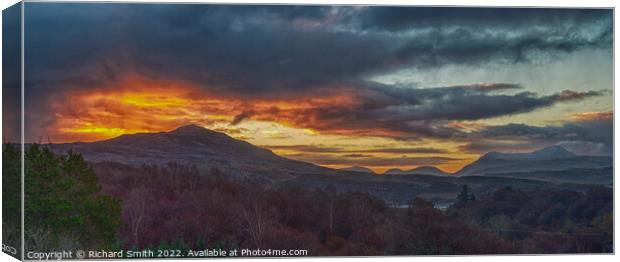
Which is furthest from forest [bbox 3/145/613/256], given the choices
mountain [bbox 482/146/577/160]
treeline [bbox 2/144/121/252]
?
mountain [bbox 482/146/577/160]

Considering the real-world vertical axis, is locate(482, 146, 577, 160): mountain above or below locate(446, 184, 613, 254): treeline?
above

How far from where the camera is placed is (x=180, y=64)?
2059 cm

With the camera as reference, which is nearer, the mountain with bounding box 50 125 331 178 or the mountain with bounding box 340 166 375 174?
the mountain with bounding box 50 125 331 178

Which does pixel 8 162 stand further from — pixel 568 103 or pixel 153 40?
pixel 568 103

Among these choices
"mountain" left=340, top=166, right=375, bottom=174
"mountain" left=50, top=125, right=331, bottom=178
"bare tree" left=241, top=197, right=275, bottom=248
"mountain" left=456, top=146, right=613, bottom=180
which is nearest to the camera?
"mountain" left=50, top=125, right=331, bottom=178

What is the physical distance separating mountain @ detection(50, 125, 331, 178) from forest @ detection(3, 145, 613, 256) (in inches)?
4.6

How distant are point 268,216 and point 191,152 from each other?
4.24ft

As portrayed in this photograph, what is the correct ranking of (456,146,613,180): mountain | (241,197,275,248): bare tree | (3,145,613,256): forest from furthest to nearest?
(456,146,613,180): mountain
(241,197,275,248): bare tree
(3,145,613,256): forest

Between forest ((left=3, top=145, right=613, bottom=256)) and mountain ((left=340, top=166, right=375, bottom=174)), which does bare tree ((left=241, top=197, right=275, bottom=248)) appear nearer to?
forest ((left=3, top=145, right=613, bottom=256))

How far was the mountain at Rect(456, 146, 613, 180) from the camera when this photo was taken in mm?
21578

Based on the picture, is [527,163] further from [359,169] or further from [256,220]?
[256,220]

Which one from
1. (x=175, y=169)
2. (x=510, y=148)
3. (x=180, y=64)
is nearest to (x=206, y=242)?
(x=175, y=169)

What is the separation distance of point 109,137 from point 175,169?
93 centimetres

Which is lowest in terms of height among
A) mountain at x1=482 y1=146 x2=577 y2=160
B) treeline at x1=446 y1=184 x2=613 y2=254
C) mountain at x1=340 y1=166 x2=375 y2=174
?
treeline at x1=446 y1=184 x2=613 y2=254
